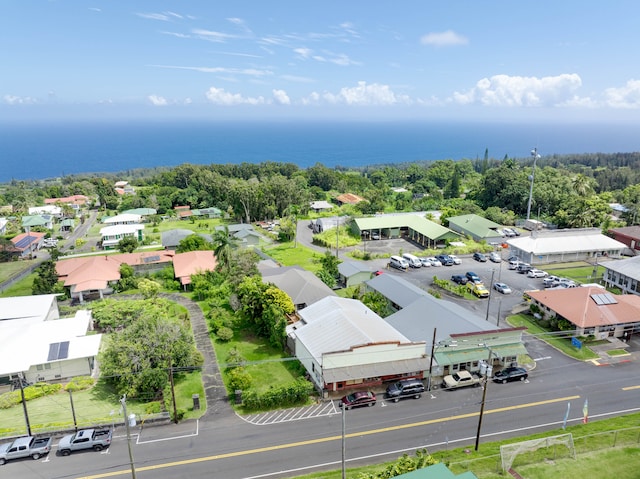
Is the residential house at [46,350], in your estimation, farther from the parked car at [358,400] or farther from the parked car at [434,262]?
the parked car at [434,262]

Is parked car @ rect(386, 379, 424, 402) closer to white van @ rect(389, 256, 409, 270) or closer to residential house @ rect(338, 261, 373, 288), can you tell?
residential house @ rect(338, 261, 373, 288)

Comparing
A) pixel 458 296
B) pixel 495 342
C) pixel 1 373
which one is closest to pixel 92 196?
pixel 1 373

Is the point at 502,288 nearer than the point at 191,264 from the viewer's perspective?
Yes

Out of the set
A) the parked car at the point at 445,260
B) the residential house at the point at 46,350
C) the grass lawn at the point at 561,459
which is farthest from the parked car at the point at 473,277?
the residential house at the point at 46,350

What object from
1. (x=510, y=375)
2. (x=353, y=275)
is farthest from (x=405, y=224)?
(x=510, y=375)

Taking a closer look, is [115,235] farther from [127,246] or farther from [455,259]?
[455,259]

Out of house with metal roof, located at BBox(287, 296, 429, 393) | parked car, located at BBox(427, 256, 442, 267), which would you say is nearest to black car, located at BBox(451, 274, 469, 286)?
parked car, located at BBox(427, 256, 442, 267)

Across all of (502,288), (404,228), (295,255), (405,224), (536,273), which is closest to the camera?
(502,288)
